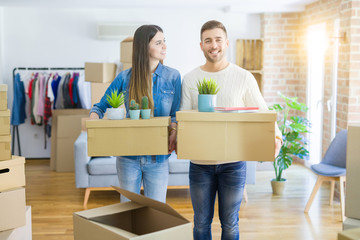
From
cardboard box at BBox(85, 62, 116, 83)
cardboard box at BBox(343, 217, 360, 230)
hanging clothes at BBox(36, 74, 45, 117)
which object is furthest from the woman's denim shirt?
hanging clothes at BBox(36, 74, 45, 117)

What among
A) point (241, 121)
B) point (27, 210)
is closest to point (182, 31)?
point (27, 210)

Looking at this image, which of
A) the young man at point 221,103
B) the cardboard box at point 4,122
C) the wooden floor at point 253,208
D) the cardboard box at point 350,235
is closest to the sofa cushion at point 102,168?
the wooden floor at point 253,208

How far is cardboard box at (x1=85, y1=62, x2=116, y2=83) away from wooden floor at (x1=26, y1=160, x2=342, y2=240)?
1261 millimetres

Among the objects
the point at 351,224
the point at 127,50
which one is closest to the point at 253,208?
the point at 127,50

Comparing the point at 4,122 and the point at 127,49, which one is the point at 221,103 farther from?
the point at 127,49

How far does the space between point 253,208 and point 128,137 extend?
8.63 feet

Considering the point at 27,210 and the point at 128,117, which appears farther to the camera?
the point at 27,210

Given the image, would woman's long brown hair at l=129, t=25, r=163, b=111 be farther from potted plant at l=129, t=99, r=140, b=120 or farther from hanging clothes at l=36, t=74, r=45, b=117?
hanging clothes at l=36, t=74, r=45, b=117

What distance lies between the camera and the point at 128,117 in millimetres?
2090

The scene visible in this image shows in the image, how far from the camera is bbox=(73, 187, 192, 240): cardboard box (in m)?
1.32

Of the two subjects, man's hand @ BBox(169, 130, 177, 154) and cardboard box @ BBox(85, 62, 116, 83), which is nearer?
man's hand @ BBox(169, 130, 177, 154)

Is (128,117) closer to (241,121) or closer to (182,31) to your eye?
(241,121)

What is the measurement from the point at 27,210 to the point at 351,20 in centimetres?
357

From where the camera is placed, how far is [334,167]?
4.18 metres
